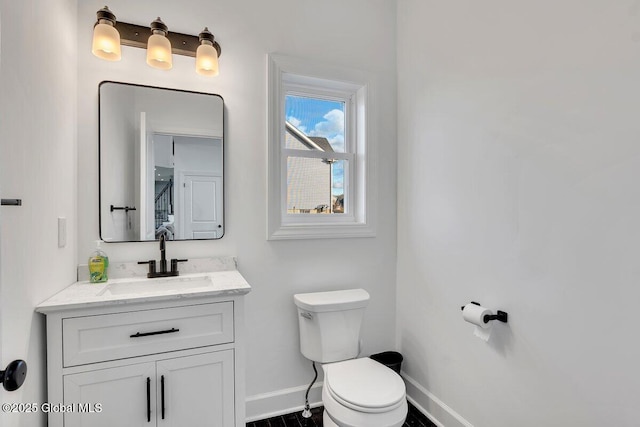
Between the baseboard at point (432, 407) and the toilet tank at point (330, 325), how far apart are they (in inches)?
19.7

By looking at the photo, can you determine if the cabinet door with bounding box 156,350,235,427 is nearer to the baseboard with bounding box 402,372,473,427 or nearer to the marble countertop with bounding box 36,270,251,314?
the marble countertop with bounding box 36,270,251,314

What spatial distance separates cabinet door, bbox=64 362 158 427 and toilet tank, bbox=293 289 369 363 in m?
0.81

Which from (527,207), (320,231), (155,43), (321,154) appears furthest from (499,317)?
(155,43)

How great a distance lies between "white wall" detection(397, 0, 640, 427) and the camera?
1.09 meters

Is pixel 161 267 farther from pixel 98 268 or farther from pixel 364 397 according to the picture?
pixel 364 397

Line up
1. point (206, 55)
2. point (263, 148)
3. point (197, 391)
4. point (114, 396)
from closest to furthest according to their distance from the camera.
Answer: point (114, 396) < point (197, 391) < point (206, 55) < point (263, 148)

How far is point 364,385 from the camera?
1508mm

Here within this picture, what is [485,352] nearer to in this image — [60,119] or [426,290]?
[426,290]

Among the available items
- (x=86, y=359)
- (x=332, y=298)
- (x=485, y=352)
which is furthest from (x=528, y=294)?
(x=86, y=359)

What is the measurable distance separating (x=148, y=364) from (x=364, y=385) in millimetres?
935

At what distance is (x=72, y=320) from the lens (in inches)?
49.2

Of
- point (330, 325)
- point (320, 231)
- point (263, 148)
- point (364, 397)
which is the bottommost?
point (364, 397)

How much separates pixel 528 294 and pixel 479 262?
10.8 inches

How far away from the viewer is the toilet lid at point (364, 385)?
1.40 m
